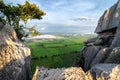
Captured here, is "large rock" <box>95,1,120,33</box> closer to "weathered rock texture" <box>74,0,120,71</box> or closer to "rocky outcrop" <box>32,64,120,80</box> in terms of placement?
"weathered rock texture" <box>74,0,120,71</box>

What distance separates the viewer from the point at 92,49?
31.0 metres

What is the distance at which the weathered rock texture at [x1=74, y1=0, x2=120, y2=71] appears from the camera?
79.4 feet

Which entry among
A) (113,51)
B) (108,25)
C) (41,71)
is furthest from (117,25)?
(41,71)

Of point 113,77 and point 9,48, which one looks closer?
point 113,77

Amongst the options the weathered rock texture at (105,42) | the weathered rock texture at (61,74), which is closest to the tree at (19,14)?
the weathered rock texture at (105,42)

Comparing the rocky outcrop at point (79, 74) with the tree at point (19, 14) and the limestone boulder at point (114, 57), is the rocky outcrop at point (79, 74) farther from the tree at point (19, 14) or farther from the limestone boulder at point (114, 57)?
the tree at point (19, 14)

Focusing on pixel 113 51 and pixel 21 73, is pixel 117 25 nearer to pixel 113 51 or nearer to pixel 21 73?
pixel 113 51

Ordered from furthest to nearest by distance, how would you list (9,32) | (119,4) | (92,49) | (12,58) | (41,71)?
(119,4), (92,49), (9,32), (12,58), (41,71)

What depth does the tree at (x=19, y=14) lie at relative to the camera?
52.5 metres

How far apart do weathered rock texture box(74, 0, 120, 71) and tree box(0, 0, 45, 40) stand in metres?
19.8

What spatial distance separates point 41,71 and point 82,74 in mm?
2664

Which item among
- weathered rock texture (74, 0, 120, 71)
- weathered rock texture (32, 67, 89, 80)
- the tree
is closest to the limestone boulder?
weathered rock texture (74, 0, 120, 71)

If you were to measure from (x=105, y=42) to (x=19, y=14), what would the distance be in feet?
82.9

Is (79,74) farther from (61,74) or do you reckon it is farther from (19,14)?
(19,14)
